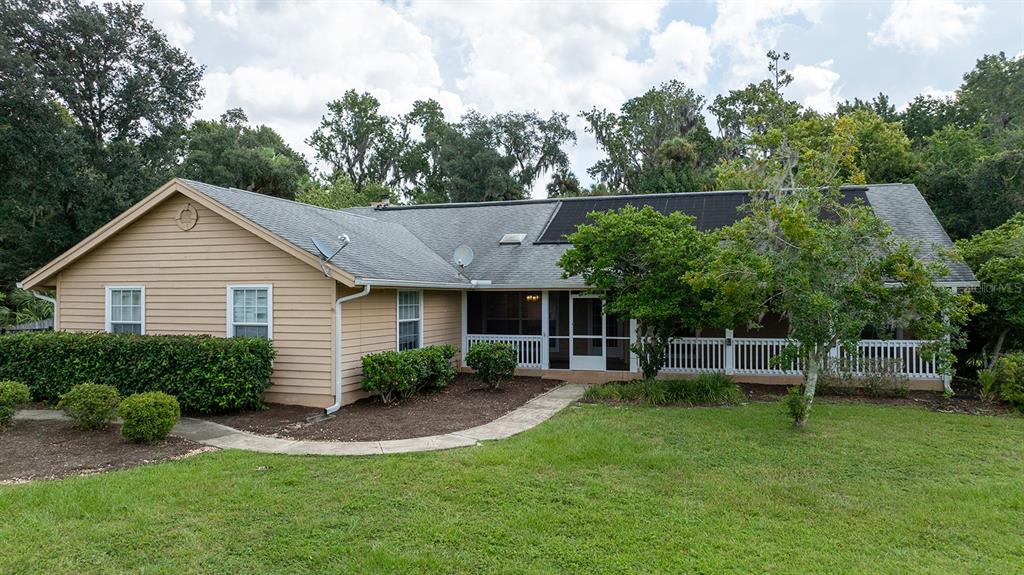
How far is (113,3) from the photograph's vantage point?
77.9ft

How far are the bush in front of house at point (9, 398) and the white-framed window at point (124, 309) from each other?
8.52 ft

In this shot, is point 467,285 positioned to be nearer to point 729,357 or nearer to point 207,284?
point 207,284

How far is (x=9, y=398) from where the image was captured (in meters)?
8.29

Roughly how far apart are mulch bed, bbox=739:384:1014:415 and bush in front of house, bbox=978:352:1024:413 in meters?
0.20

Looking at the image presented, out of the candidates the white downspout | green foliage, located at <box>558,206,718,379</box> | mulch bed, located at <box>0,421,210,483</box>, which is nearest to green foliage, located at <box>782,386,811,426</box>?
green foliage, located at <box>558,206,718,379</box>

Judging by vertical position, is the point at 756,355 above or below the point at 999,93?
below

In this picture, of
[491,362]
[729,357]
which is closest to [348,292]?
[491,362]

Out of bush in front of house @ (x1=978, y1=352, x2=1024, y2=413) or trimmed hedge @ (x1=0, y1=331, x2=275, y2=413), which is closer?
trimmed hedge @ (x1=0, y1=331, x2=275, y2=413)

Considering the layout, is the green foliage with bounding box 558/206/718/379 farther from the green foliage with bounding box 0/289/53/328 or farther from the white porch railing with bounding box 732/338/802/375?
the green foliage with bounding box 0/289/53/328

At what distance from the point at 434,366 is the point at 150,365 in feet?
16.3

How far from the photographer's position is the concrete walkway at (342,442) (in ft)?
24.0

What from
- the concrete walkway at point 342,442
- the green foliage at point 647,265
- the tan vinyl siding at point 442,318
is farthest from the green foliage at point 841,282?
the tan vinyl siding at point 442,318

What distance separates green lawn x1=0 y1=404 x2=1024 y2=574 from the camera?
4.25m

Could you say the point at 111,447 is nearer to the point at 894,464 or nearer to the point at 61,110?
the point at 894,464
